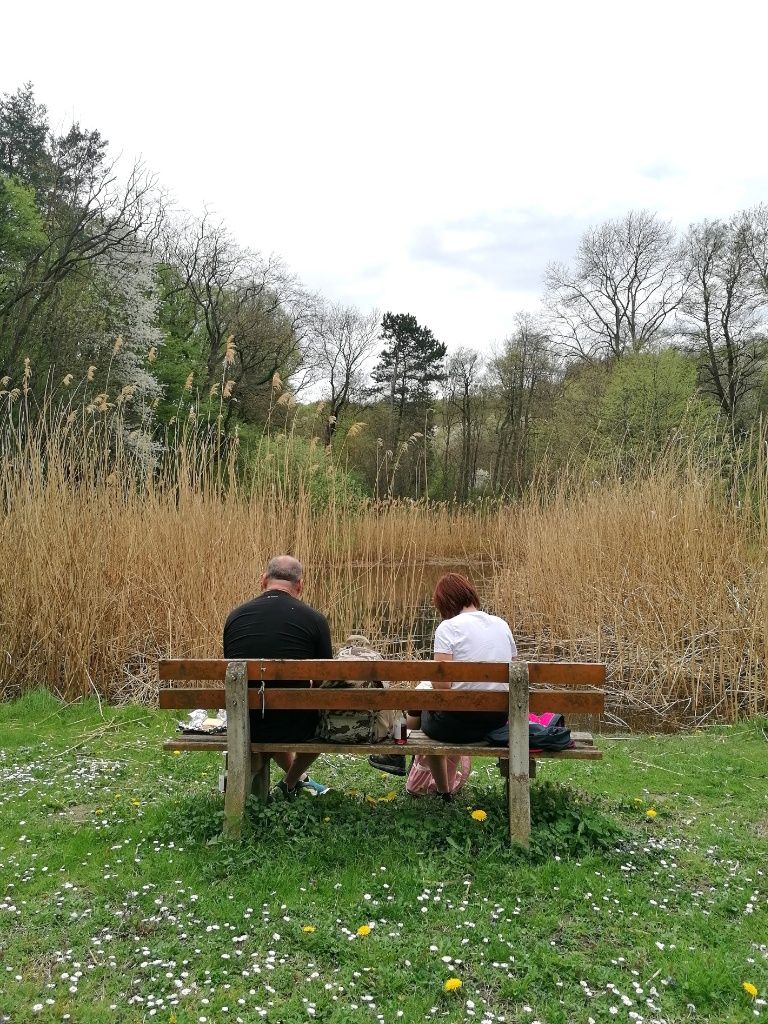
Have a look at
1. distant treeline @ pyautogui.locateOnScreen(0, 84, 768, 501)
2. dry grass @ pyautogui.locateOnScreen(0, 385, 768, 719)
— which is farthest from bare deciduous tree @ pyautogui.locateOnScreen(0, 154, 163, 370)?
dry grass @ pyautogui.locateOnScreen(0, 385, 768, 719)

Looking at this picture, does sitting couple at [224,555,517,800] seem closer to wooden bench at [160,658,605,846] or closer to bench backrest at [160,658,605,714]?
wooden bench at [160,658,605,846]

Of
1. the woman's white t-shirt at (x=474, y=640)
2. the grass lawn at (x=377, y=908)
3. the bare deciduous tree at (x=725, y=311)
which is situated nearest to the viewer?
the grass lawn at (x=377, y=908)

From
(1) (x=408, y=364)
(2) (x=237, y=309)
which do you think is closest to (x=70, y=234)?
(2) (x=237, y=309)

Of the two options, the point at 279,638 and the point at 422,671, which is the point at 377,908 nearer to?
the point at 422,671

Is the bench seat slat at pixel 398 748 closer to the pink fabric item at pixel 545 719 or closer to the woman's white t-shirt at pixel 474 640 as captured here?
the pink fabric item at pixel 545 719

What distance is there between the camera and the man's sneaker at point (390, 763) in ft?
11.8

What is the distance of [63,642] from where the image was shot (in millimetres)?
5941

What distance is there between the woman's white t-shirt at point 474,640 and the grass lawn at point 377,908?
1.90 ft

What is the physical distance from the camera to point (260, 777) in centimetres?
331

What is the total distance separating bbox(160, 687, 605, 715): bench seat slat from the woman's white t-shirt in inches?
14.1

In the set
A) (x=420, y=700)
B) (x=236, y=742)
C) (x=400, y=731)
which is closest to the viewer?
(x=420, y=700)

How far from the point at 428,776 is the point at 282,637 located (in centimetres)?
96

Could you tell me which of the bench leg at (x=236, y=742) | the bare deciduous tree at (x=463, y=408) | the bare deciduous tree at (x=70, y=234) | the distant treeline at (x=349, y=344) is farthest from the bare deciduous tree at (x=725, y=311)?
the bench leg at (x=236, y=742)

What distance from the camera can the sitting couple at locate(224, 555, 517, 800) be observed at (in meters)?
3.21
